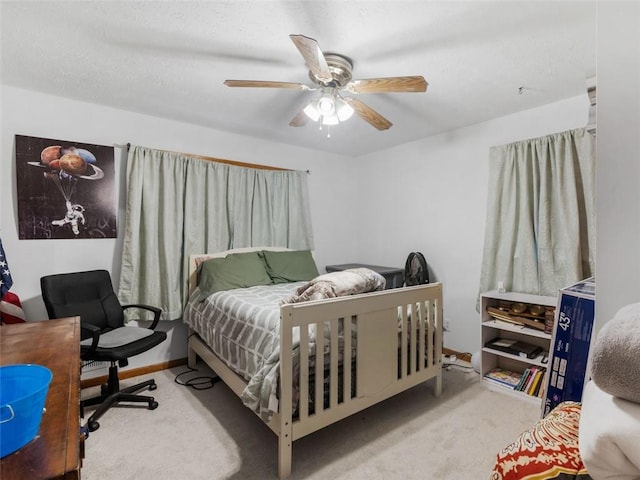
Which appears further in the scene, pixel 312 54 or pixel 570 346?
pixel 570 346

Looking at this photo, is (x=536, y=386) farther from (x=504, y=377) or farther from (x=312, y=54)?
(x=312, y=54)

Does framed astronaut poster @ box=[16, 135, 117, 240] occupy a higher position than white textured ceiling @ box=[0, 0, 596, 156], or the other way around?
white textured ceiling @ box=[0, 0, 596, 156]

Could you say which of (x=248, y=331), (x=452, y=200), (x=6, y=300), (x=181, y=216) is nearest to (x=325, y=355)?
(x=248, y=331)

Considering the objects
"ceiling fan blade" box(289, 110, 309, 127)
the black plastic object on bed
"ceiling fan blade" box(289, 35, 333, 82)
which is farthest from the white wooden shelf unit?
"ceiling fan blade" box(289, 35, 333, 82)

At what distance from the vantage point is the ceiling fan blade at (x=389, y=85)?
167 centimetres

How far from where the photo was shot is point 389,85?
176 cm

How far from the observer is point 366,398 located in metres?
1.93

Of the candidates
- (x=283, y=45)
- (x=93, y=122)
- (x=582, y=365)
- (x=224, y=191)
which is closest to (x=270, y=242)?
(x=224, y=191)

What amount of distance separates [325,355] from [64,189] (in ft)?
8.09

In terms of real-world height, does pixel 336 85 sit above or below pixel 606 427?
above

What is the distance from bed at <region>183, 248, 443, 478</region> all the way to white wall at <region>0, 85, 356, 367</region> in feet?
3.75

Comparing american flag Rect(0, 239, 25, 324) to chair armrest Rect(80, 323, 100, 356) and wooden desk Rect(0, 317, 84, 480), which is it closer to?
chair armrest Rect(80, 323, 100, 356)

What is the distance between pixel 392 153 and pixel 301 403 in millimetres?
3073

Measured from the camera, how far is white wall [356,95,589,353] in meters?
2.76
